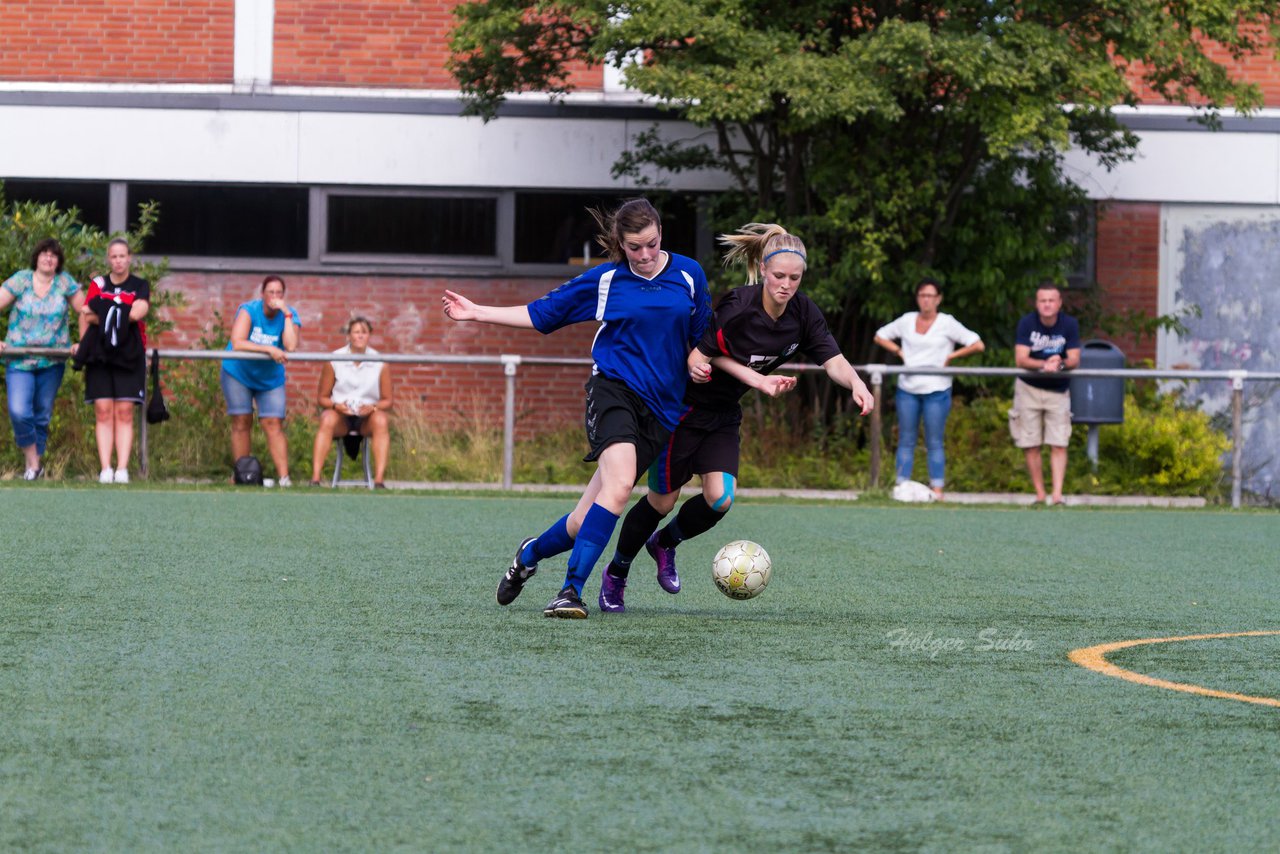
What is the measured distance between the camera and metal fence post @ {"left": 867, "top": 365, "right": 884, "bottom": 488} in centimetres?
1488

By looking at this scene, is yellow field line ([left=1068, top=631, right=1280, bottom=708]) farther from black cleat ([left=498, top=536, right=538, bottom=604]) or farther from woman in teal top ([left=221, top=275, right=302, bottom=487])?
woman in teal top ([left=221, top=275, right=302, bottom=487])

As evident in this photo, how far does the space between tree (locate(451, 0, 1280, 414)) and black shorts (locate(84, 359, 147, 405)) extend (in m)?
4.38

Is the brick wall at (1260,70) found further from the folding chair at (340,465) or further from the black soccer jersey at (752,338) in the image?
the black soccer jersey at (752,338)

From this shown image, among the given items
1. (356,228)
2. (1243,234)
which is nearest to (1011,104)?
(1243,234)

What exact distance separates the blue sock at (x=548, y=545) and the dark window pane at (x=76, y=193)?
44.7 ft

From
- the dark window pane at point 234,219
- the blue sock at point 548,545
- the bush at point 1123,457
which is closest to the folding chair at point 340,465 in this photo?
the bush at point 1123,457

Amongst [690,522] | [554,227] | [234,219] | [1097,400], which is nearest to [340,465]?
[554,227]

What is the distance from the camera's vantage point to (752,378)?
7.16 m

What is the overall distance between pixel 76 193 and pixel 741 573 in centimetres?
1416

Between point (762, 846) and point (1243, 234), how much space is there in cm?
1762

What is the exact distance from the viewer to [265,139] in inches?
778

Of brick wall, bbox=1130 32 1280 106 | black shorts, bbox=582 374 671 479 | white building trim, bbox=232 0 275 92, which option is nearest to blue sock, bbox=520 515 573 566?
black shorts, bbox=582 374 671 479

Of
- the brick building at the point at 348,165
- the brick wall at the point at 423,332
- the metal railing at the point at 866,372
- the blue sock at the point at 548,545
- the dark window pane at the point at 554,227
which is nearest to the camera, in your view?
the blue sock at the point at 548,545

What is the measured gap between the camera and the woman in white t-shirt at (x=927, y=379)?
48.8 feet
